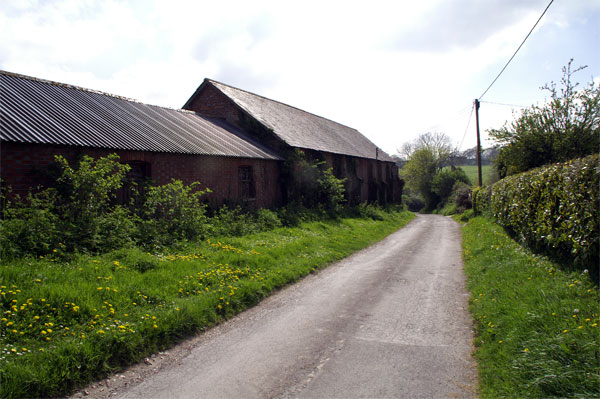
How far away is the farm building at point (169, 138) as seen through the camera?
8.73m

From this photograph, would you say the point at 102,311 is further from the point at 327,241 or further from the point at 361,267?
the point at 327,241

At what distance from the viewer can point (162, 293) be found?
5.95 meters

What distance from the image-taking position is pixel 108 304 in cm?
513

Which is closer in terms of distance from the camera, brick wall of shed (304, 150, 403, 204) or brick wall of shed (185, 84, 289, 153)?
brick wall of shed (185, 84, 289, 153)

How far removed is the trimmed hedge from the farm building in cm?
992

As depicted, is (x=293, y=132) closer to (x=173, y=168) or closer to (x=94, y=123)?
(x=173, y=168)

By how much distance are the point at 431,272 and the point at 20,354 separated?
832cm

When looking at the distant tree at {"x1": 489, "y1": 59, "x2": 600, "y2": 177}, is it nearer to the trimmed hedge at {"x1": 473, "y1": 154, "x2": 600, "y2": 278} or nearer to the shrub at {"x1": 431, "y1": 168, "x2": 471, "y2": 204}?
the trimmed hedge at {"x1": 473, "y1": 154, "x2": 600, "y2": 278}

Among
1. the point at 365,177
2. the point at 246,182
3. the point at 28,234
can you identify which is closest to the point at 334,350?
the point at 28,234

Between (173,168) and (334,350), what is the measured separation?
9286mm

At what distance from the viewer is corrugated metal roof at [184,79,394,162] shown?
66.9 feet

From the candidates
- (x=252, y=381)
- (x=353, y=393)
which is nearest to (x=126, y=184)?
(x=252, y=381)

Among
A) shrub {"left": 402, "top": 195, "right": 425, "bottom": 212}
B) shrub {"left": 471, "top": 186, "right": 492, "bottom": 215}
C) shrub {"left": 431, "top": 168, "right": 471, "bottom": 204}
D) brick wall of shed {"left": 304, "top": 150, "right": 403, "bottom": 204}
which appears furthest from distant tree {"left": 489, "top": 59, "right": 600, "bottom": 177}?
shrub {"left": 402, "top": 195, "right": 425, "bottom": 212}

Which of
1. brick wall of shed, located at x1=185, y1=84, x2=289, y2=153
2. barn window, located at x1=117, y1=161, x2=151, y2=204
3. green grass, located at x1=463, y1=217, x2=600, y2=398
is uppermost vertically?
brick wall of shed, located at x1=185, y1=84, x2=289, y2=153
